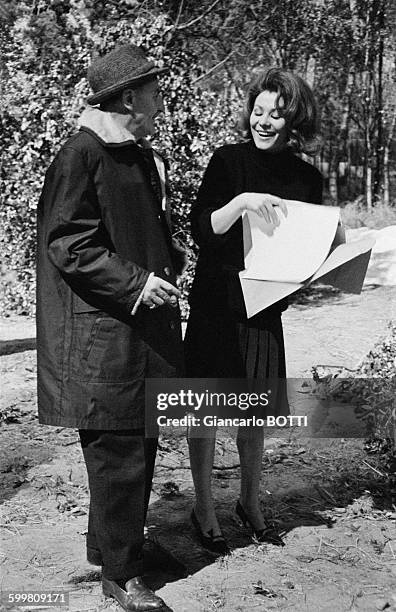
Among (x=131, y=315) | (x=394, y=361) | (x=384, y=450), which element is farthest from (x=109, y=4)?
(x=131, y=315)

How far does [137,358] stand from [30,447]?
69.5 inches

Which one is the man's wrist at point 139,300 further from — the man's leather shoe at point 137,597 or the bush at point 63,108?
the bush at point 63,108

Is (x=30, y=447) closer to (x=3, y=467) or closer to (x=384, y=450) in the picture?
(x=3, y=467)

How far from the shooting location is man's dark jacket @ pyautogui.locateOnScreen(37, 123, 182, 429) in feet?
7.39

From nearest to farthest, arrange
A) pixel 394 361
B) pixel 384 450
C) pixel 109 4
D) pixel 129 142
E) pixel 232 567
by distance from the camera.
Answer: pixel 129 142
pixel 232 567
pixel 384 450
pixel 394 361
pixel 109 4

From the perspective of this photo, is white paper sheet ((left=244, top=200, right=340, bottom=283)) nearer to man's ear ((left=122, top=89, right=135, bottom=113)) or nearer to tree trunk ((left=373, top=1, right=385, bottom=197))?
man's ear ((left=122, top=89, right=135, bottom=113))

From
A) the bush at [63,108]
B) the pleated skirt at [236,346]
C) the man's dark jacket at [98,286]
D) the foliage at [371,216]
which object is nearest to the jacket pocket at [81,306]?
the man's dark jacket at [98,286]

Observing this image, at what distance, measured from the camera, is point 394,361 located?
4.34 meters

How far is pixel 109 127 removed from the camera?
233 cm

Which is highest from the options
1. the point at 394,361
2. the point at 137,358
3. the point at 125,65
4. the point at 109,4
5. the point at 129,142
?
the point at 109,4

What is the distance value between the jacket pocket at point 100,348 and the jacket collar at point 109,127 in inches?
17.8

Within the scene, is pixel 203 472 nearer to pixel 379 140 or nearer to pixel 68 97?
pixel 68 97

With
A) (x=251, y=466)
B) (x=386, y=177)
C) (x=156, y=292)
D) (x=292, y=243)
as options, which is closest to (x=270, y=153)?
(x=292, y=243)

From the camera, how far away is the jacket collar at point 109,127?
7.60ft
